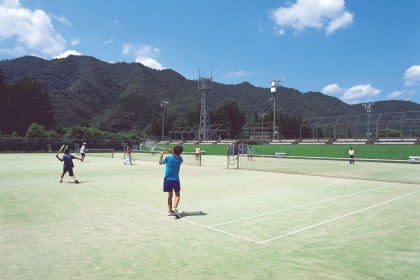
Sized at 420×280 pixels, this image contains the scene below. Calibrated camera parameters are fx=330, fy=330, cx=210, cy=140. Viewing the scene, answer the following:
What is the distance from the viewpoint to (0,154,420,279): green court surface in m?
5.03

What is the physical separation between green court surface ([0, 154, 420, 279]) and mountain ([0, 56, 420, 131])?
11263 cm

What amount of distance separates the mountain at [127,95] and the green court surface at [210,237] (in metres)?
113

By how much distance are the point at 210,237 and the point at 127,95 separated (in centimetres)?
14982

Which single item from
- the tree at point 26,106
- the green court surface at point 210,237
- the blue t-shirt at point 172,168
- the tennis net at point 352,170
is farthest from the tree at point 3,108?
the blue t-shirt at point 172,168

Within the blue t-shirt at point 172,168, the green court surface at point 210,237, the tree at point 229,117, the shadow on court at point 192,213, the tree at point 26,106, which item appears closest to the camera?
the green court surface at point 210,237

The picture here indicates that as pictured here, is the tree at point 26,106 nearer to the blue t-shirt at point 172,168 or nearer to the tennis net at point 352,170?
the tennis net at point 352,170

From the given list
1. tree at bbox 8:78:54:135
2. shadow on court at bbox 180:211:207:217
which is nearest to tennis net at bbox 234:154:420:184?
shadow on court at bbox 180:211:207:217

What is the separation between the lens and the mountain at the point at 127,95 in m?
133

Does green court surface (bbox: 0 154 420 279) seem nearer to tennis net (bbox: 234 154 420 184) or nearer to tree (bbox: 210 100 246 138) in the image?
tennis net (bbox: 234 154 420 184)

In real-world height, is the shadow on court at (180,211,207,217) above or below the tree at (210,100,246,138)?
below

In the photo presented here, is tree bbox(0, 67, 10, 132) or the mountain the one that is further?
the mountain

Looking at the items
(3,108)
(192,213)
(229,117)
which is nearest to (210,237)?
(192,213)

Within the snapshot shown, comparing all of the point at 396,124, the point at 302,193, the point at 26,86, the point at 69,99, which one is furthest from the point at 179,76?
the point at 302,193

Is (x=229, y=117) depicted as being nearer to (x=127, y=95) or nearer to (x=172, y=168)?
(x=127, y=95)
